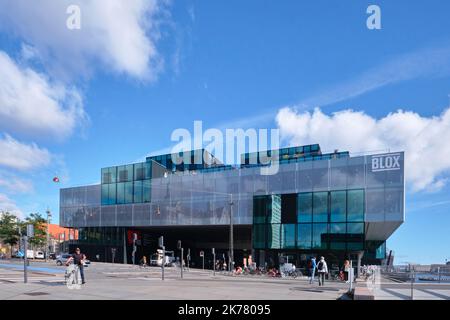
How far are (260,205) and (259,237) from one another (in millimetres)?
3581

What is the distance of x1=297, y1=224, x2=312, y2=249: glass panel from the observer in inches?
1663

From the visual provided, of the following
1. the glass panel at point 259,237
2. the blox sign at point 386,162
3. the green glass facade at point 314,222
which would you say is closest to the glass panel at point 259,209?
the green glass facade at point 314,222

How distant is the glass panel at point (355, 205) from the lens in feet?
129

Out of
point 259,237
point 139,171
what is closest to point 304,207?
point 259,237

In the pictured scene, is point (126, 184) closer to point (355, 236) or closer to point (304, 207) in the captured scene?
point (304, 207)

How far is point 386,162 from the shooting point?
3834 cm

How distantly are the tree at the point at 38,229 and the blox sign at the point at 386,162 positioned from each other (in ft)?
183

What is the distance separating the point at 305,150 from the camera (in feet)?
197

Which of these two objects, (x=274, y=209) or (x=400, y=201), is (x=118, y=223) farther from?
(x=400, y=201)

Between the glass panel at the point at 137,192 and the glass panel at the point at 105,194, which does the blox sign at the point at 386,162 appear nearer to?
the glass panel at the point at 137,192

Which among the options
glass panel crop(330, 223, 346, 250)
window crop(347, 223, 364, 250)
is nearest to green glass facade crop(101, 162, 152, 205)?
glass panel crop(330, 223, 346, 250)

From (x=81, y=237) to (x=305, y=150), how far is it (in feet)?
123
